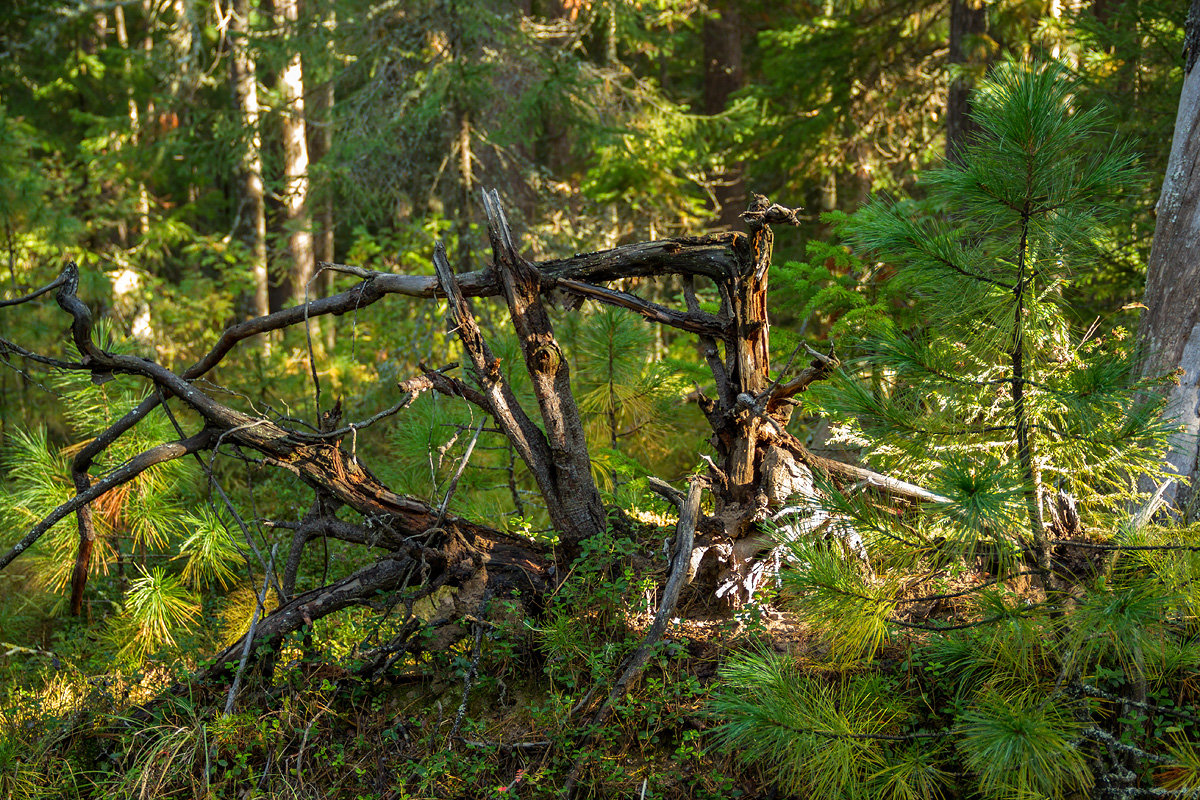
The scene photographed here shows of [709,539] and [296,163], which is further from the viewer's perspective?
[296,163]

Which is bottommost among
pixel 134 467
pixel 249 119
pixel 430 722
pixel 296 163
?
pixel 430 722

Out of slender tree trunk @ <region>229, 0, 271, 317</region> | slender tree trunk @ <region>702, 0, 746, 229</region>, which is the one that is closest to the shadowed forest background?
slender tree trunk @ <region>229, 0, 271, 317</region>

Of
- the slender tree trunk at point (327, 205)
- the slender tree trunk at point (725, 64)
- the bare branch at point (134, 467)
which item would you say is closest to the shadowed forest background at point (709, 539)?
the bare branch at point (134, 467)

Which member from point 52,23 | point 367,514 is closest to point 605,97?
point 367,514

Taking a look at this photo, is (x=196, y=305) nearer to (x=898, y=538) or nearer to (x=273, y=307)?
(x=273, y=307)

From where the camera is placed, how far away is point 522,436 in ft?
11.6

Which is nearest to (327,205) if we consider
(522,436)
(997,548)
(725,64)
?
(725,64)

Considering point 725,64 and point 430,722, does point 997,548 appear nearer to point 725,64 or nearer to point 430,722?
point 430,722

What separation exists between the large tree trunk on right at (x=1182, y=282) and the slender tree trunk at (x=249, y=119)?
9558 millimetres

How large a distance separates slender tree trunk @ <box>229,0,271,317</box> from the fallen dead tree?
24.7 feet

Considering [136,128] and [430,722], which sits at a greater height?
[136,128]

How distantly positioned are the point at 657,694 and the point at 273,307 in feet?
42.3

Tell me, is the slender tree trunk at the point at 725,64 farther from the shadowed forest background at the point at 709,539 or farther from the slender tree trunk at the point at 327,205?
the shadowed forest background at the point at 709,539

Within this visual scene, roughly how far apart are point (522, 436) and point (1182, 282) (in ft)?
10.3
